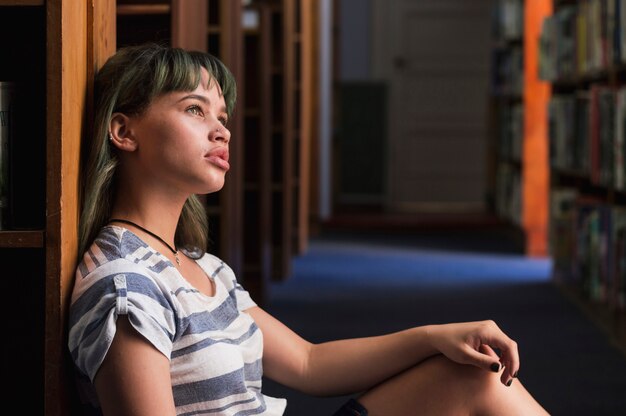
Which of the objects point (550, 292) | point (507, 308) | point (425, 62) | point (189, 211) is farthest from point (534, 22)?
point (189, 211)

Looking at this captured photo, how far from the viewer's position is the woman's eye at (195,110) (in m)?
1.27

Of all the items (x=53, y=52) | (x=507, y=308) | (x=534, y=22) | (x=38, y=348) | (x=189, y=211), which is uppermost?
(x=534, y=22)

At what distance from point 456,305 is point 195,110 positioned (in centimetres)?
284

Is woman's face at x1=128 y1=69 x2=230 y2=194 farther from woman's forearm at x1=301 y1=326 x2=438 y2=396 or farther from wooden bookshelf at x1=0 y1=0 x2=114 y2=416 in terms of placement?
woman's forearm at x1=301 y1=326 x2=438 y2=396

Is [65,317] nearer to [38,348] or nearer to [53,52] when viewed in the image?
[38,348]

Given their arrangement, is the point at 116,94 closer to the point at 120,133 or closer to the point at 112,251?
the point at 120,133

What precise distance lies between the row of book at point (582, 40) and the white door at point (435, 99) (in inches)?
136

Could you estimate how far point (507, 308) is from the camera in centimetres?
393

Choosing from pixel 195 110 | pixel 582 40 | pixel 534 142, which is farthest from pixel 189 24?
pixel 534 142

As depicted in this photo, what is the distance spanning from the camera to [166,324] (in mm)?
1158

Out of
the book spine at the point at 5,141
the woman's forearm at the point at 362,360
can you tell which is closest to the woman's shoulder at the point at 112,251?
the book spine at the point at 5,141

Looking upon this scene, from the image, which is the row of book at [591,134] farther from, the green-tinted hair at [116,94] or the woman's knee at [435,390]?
the green-tinted hair at [116,94]

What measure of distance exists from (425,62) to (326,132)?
1.62 metres

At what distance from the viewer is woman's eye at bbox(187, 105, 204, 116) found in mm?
1268
